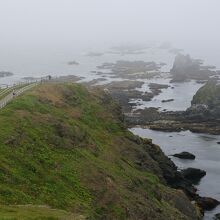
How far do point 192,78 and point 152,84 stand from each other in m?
25.8

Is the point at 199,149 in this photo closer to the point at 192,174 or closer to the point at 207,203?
A: the point at 192,174

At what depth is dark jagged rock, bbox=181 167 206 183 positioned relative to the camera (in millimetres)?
81188

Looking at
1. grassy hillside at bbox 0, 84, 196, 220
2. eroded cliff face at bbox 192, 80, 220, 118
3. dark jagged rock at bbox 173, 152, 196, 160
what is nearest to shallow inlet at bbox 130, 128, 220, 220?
dark jagged rock at bbox 173, 152, 196, 160

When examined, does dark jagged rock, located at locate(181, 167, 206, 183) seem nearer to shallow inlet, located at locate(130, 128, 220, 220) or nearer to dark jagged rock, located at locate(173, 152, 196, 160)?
→ shallow inlet, located at locate(130, 128, 220, 220)

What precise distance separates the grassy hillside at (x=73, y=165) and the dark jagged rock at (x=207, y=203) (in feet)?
24.7

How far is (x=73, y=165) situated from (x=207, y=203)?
26.8 meters

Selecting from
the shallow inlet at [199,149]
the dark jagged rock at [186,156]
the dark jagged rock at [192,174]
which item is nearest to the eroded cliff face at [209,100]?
the shallow inlet at [199,149]

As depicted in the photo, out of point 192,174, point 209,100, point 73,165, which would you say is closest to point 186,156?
point 192,174

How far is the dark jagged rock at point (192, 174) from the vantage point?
266 ft

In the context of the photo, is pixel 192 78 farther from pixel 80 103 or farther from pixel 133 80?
pixel 80 103

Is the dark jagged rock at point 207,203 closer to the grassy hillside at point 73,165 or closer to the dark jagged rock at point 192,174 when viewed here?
the grassy hillside at point 73,165

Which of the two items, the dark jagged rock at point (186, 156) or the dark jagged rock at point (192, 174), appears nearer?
the dark jagged rock at point (192, 174)

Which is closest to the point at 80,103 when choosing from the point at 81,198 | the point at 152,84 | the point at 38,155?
the point at 38,155

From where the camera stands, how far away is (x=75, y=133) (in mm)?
57406
